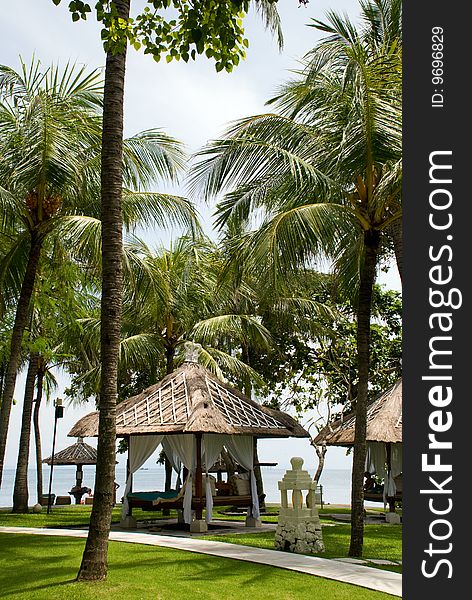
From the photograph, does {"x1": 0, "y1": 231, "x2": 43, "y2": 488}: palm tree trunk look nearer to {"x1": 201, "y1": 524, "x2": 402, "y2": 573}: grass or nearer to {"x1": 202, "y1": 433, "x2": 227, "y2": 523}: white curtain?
{"x1": 201, "y1": 524, "x2": 402, "y2": 573}: grass

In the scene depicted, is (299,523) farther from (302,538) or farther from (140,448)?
(140,448)

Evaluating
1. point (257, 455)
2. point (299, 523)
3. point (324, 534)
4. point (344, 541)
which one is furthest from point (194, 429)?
point (257, 455)

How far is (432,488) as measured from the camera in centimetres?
338

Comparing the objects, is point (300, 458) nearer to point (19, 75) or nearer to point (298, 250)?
point (298, 250)

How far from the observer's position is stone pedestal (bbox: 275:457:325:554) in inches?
425

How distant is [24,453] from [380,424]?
867 centimetres

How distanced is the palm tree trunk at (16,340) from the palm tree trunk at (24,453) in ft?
22.6

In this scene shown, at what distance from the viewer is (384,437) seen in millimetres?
16609

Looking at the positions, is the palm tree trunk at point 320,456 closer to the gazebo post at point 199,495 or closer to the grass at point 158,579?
the gazebo post at point 199,495

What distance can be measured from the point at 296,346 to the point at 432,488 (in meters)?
19.8

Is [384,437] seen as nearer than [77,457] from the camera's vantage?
Yes

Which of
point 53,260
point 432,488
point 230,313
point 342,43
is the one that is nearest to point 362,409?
point 342,43

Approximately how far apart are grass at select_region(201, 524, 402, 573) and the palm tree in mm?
630

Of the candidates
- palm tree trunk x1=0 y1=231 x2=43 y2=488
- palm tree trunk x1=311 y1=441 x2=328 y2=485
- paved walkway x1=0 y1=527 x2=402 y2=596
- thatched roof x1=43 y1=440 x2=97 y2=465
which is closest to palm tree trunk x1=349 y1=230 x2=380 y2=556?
paved walkway x1=0 y1=527 x2=402 y2=596
